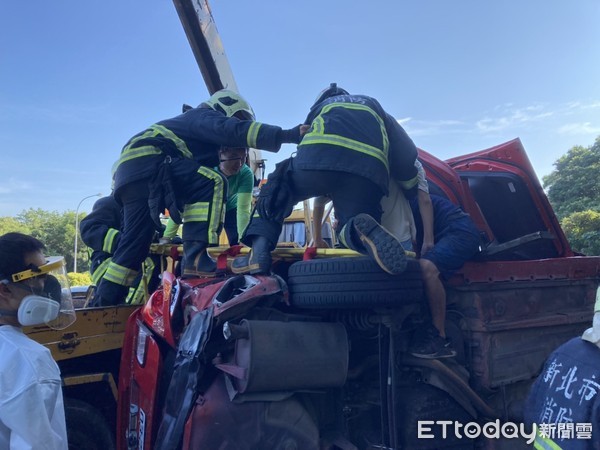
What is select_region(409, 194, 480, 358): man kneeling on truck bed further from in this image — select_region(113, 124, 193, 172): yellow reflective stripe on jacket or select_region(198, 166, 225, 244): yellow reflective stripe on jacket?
select_region(113, 124, 193, 172): yellow reflective stripe on jacket

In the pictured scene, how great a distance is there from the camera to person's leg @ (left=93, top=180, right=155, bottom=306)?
358 centimetres

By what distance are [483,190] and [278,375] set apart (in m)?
2.19

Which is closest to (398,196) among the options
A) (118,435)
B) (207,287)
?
(207,287)

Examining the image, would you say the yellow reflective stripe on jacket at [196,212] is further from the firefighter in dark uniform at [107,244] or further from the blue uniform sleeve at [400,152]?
the blue uniform sleeve at [400,152]

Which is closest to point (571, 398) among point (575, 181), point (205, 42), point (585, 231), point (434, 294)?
point (434, 294)

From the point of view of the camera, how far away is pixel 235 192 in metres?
4.34

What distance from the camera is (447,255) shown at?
276 cm

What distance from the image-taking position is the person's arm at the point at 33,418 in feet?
4.61

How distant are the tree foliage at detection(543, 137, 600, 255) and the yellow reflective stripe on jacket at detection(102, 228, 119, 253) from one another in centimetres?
1763

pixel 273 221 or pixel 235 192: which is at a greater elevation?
pixel 235 192

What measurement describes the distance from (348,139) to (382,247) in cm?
72

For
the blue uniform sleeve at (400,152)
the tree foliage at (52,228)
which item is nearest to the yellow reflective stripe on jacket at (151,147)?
the blue uniform sleeve at (400,152)

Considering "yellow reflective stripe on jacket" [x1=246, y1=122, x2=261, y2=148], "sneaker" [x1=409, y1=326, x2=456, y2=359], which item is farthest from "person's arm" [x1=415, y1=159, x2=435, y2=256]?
"yellow reflective stripe on jacket" [x1=246, y1=122, x2=261, y2=148]

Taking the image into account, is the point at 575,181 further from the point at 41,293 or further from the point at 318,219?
the point at 41,293
